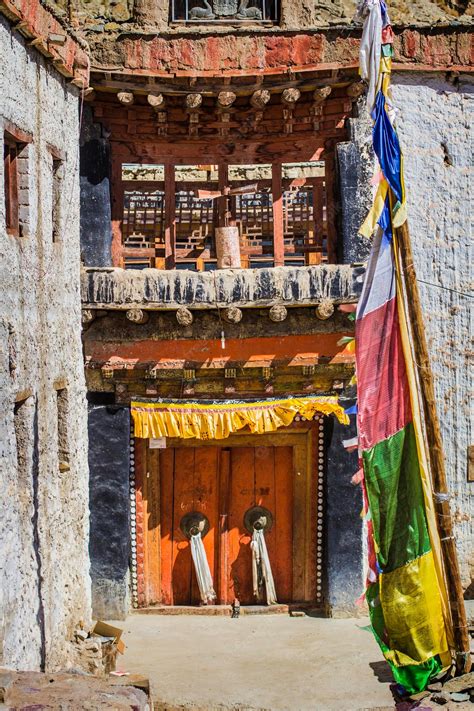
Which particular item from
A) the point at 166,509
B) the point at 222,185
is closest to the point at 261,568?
the point at 166,509

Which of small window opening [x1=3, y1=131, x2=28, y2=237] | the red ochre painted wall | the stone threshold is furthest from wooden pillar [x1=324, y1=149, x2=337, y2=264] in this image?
small window opening [x1=3, y1=131, x2=28, y2=237]

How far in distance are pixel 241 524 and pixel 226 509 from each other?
9.4 inches

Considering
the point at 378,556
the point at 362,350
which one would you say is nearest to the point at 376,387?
the point at 362,350

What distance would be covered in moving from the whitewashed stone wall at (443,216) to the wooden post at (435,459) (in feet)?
14.1

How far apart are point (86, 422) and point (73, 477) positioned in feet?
2.80

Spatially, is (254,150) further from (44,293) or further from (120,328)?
(44,293)

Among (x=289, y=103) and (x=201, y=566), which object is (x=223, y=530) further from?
(x=289, y=103)

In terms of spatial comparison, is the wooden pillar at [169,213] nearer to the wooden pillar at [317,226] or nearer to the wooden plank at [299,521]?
the wooden pillar at [317,226]

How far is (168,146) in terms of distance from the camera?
39.0 feet

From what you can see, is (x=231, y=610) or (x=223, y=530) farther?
(x=223, y=530)

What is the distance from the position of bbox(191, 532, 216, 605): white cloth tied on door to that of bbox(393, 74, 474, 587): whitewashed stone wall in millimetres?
2823

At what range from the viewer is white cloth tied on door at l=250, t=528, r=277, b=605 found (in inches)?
480

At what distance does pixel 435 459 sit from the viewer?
749 centimetres

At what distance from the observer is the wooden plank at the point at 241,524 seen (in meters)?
12.3
